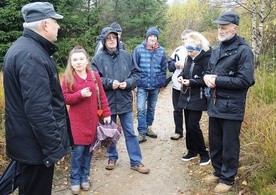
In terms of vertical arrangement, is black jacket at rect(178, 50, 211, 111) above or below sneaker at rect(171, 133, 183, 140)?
above

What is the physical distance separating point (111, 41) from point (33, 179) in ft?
8.33

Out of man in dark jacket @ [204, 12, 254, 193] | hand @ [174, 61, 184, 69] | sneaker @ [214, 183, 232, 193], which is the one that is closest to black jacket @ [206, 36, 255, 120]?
man in dark jacket @ [204, 12, 254, 193]

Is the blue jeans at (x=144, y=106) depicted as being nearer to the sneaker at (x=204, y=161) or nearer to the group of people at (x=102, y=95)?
the group of people at (x=102, y=95)

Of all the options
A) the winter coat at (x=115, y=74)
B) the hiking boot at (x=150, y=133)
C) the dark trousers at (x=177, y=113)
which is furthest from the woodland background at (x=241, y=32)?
the hiking boot at (x=150, y=133)

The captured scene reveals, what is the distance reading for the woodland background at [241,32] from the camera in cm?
462

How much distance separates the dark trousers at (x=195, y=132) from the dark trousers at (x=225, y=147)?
0.62 meters

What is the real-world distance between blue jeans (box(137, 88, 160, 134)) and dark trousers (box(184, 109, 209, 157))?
1.37 m

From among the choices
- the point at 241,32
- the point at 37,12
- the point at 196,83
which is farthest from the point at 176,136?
the point at 241,32

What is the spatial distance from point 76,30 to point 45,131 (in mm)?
10599

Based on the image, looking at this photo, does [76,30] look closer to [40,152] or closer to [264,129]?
[264,129]

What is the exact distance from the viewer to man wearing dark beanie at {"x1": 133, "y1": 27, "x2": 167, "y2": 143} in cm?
660

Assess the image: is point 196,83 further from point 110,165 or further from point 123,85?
point 110,165

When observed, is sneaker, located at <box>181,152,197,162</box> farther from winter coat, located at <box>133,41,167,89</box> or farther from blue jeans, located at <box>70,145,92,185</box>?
blue jeans, located at <box>70,145,92,185</box>

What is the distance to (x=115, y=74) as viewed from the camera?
5.29 metres
